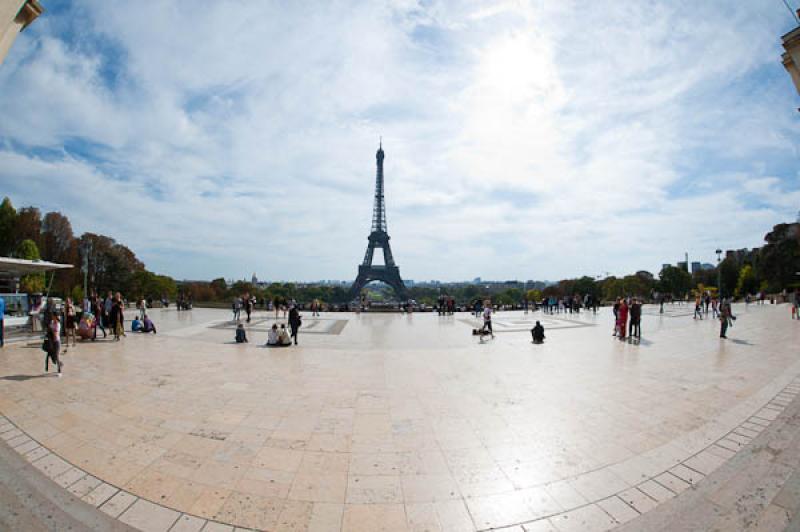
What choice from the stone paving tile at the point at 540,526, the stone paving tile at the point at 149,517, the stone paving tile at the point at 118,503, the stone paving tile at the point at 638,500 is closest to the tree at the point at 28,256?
Result: the stone paving tile at the point at 118,503

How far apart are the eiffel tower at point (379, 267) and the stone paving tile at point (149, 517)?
59.9 m

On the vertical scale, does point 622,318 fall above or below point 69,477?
above

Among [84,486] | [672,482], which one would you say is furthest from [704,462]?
[84,486]

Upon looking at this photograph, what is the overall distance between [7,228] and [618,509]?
2293 inches

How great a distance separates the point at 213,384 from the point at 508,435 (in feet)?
20.8

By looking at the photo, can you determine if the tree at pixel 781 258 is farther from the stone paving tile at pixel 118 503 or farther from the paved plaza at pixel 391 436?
the stone paving tile at pixel 118 503

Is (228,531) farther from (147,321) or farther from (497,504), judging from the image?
(147,321)

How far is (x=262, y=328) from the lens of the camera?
17906 mm

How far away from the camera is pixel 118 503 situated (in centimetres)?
371

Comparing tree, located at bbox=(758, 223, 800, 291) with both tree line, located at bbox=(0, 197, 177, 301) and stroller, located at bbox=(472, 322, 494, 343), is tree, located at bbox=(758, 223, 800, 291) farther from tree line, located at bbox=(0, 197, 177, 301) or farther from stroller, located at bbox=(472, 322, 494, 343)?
tree line, located at bbox=(0, 197, 177, 301)

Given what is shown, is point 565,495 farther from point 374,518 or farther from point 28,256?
point 28,256

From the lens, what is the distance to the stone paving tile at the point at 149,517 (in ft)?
11.1

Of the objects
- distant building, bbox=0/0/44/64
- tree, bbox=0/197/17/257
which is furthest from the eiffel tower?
distant building, bbox=0/0/44/64

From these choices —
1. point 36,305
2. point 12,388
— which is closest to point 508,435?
point 12,388
